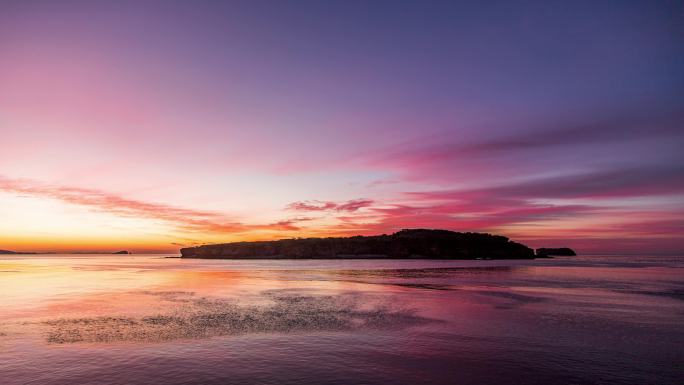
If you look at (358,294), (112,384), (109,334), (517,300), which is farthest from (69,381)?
(517,300)

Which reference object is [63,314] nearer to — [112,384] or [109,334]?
[109,334]

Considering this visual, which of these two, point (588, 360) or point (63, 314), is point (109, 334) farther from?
point (588, 360)

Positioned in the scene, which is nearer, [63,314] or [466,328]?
[466,328]

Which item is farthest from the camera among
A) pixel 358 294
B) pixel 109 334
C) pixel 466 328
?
pixel 358 294

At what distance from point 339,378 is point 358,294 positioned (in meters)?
22.7

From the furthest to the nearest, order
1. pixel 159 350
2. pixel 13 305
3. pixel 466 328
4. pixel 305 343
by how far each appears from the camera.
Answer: pixel 13 305, pixel 466 328, pixel 305 343, pixel 159 350

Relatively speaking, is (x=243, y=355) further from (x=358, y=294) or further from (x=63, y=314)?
(x=358, y=294)

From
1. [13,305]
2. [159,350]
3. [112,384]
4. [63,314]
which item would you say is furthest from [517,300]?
[13,305]

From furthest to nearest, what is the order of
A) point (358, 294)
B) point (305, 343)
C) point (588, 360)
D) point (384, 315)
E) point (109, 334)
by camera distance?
point (358, 294)
point (384, 315)
point (109, 334)
point (305, 343)
point (588, 360)

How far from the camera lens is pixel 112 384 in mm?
11992

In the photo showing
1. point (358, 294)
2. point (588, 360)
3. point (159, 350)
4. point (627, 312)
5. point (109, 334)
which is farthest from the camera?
point (358, 294)

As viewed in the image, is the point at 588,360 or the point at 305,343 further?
the point at 305,343

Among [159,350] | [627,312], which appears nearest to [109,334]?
[159,350]

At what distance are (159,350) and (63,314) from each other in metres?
13.3
